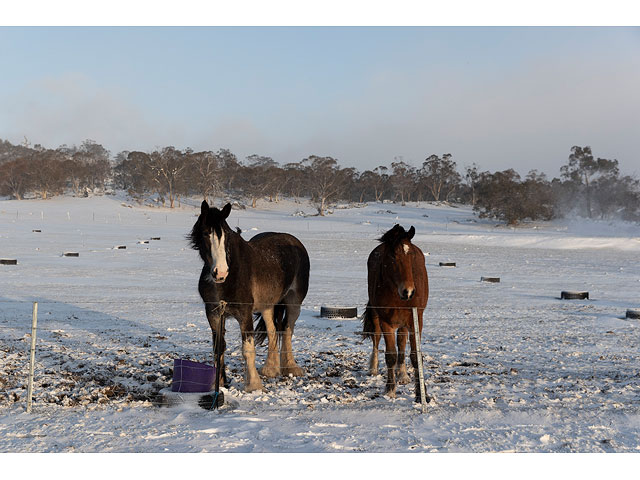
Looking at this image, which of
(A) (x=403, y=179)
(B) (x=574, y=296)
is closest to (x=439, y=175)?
(A) (x=403, y=179)

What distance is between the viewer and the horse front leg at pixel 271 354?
24.8 ft

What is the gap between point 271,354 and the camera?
766cm

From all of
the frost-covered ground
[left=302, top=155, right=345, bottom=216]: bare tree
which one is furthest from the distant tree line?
the frost-covered ground

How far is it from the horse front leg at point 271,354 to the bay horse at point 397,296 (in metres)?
1.32

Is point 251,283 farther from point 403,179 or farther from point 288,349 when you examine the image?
point 403,179

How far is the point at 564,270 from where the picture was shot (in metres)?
23.3

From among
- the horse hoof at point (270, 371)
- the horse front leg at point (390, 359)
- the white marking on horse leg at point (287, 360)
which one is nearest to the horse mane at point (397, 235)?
the horse front leg at point (390, 359)

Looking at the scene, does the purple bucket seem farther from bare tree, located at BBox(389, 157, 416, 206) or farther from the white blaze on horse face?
bare tree, located at BBox(389, 157, 416, 206)

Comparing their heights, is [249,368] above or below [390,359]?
below

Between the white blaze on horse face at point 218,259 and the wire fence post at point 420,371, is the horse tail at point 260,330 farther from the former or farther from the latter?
the wire fence post at point 420,371

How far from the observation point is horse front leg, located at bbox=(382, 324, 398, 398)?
6.66 meters

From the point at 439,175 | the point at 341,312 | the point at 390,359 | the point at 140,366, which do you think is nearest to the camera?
the point at 390,359

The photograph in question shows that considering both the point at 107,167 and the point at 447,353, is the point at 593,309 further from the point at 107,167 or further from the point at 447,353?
the point at 107,167

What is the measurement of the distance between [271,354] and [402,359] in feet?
5.87
